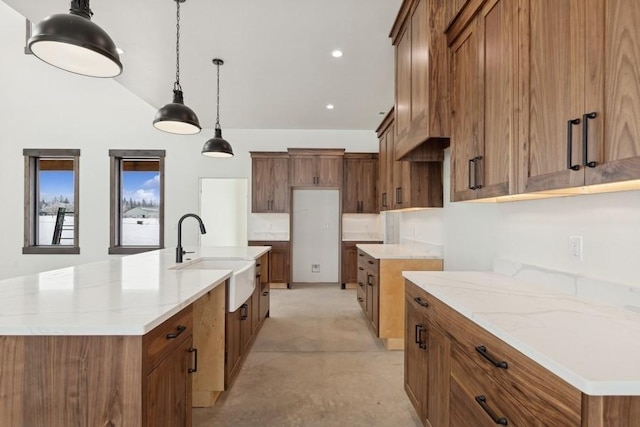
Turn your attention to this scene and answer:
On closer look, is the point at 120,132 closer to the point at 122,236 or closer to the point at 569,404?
the point at 122,236

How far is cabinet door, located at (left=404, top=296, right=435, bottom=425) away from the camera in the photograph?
1.83 metres

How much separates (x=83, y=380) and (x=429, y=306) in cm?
154

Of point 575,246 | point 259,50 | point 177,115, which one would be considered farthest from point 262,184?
point 575,246

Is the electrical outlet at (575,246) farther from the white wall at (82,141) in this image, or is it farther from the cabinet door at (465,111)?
the white wall at (82,141)

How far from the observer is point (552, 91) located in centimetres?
123

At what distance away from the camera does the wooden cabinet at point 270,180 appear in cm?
590

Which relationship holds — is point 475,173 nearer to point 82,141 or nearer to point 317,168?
point 317,168

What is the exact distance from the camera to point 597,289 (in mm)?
1408

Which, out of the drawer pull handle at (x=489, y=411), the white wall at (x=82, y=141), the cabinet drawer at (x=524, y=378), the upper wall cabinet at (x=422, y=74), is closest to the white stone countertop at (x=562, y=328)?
the cabinet drawer at (x=524, y=378)

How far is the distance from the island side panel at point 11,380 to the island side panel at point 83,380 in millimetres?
18

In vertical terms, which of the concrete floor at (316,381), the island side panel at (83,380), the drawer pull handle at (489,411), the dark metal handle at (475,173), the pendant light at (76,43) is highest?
the pendant light at (76,43)

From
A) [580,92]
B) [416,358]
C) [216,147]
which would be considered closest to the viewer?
[580,92]

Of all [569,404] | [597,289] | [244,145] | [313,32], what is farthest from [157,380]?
[244,145]

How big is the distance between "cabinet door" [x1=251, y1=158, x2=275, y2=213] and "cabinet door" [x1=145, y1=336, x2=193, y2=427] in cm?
440
